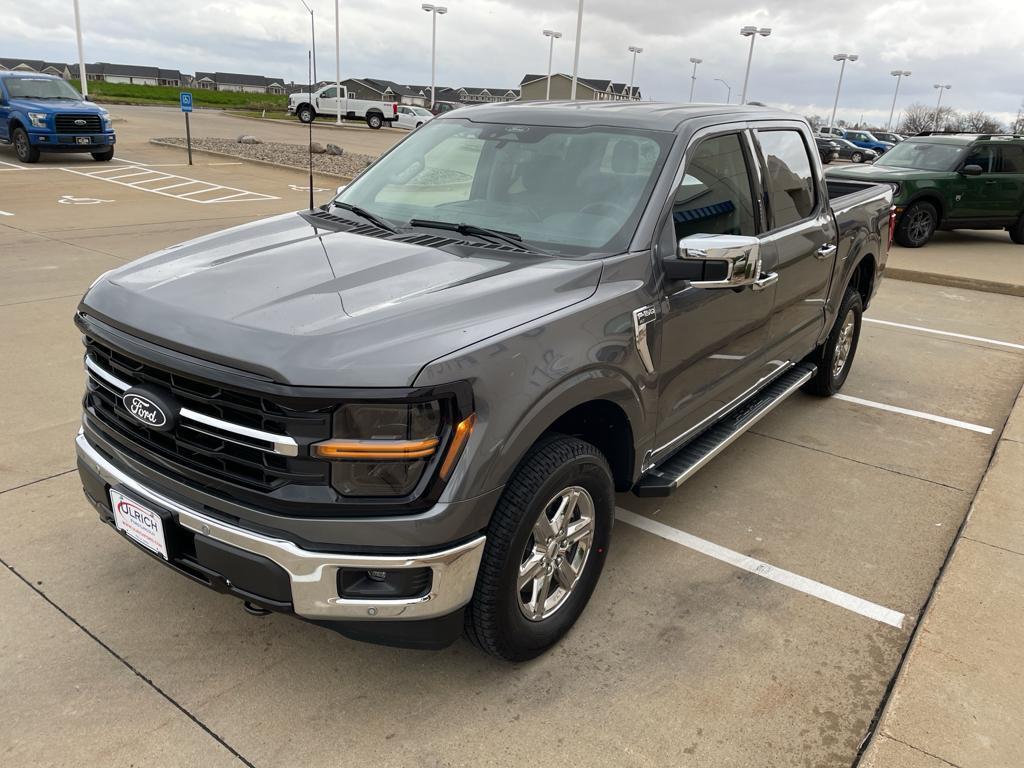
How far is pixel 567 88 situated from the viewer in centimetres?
7325

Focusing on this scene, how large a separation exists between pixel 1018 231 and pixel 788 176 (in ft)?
40.3

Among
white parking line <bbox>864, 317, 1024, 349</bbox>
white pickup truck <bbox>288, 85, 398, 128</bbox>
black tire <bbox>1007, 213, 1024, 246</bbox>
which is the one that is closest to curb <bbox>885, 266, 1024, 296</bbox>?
white parking line <bbox>864, 317, 1024, 349</bbox>

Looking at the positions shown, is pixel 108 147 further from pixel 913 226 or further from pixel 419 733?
pixel 419 733

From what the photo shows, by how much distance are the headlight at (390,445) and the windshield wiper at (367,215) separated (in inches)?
53.0

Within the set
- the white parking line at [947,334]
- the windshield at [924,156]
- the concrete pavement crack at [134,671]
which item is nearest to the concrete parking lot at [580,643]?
the concrete pavement crack at [134,671]

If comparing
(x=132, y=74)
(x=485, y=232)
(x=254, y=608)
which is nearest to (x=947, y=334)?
(x=485, y=232)

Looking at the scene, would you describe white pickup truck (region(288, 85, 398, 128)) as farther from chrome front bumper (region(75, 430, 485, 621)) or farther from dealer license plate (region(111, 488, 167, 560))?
chrome front bumper (region(75, 430, 485, 621))

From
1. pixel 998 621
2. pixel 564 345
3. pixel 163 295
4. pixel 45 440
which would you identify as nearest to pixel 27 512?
pixel 45 440

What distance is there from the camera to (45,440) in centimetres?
437

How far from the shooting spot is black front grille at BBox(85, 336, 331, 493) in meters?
2.21

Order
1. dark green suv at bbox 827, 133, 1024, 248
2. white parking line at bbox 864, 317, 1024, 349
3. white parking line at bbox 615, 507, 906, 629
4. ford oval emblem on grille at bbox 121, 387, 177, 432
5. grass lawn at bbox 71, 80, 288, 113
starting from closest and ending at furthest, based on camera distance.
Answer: ford oval emblem on grille at bbox 121, 387, 177, 432
white parking line at bbox 615, 507, 906, 629
white parking line at bbox 864, 317, 1024, 349
dark green suv at bbox 827, 133, 1024, 248
grass lawn at bbox 71, 80, 288, 113

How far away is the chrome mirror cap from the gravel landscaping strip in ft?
49.3

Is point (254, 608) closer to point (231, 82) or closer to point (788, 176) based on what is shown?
point (788, 176)

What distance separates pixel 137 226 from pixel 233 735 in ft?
33.5
